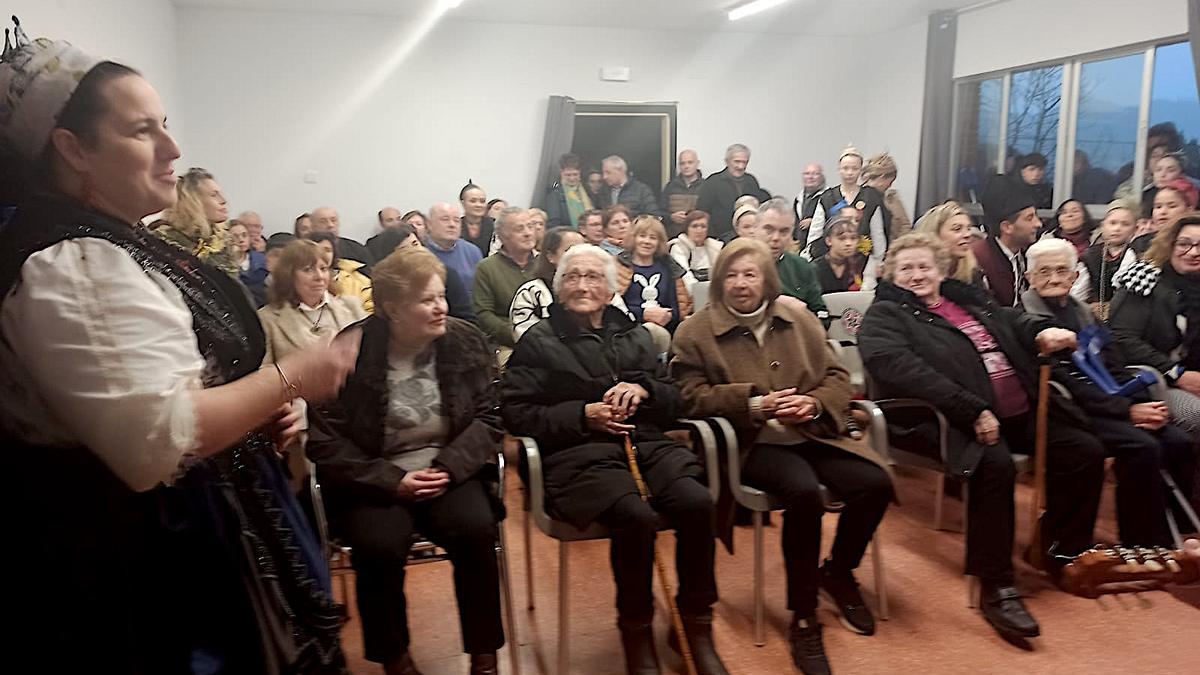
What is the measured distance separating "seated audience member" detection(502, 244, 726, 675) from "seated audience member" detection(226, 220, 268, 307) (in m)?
1.17

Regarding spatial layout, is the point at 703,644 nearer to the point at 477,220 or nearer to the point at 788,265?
the point at 788,265

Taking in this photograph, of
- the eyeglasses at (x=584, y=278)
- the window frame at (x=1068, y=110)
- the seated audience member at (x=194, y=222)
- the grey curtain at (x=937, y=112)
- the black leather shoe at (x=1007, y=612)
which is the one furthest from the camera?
the grey curtain at (x=937, y=112)

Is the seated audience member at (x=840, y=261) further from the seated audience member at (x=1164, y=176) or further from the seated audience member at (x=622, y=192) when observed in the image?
the seated audience member at (x=622, y=192)

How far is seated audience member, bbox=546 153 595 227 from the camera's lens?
7328 mm

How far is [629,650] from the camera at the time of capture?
232 centimetres

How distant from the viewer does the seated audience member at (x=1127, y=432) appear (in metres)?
2.92

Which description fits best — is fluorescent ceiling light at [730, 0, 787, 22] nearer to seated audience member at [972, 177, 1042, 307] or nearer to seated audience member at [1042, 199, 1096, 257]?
seated audience member at [1042, 199, 1096, 257]

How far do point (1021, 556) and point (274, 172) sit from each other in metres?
6.62

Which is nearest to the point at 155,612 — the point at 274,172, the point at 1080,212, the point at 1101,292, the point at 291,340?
the point at 291,340

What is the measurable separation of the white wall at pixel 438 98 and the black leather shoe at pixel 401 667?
6.02m

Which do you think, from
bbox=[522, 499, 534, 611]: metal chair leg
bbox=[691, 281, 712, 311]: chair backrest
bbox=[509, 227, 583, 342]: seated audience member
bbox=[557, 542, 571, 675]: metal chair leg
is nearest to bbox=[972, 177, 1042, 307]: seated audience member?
bbox=[691, 281, 712, 311]: chair backrest

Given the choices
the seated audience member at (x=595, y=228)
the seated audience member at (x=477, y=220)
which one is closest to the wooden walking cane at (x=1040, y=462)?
the seated audience member at (x=595, y=228)

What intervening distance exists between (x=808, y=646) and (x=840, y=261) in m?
2.42

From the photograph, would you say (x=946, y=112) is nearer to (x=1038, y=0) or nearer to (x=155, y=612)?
(x=1038, y=0)
